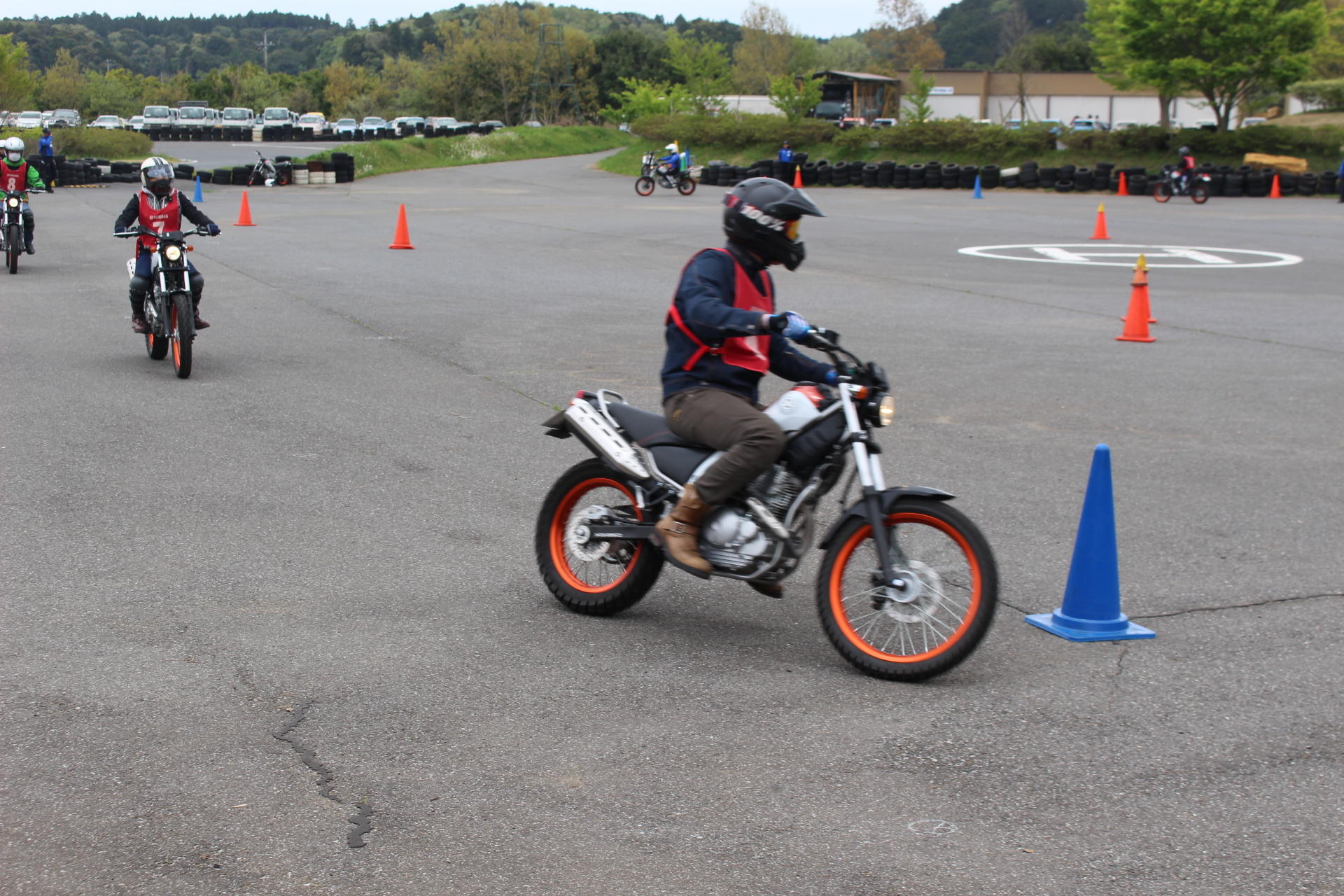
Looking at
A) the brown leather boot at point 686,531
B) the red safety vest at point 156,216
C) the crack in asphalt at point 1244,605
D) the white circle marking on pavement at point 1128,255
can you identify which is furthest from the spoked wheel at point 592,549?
the white circle marking on pavement at point 1128,255

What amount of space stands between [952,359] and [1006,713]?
Result: 26.1 feet

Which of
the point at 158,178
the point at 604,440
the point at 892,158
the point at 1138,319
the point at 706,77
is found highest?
the point at 706,77

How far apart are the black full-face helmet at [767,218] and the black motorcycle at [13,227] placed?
15.8 metres

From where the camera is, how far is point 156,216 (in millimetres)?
11766

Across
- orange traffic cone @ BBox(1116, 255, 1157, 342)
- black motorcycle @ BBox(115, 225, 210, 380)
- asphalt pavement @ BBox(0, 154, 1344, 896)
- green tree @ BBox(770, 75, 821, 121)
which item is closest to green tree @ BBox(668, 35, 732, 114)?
green tree @ BBox(770, 75, 821, 121)

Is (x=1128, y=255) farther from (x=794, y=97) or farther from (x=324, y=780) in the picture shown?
(x=794, y=97)

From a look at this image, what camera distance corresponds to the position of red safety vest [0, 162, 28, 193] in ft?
58.3

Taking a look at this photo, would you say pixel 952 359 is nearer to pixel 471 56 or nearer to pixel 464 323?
pixel 464 323

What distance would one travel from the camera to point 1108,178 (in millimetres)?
41875

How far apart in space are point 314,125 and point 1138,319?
7868cm

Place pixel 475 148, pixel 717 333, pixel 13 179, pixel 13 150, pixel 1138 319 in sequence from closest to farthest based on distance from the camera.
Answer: pixel 717 333, pixel 1138 319, pixel 13 150, pixel 13 179, pixel 475 148

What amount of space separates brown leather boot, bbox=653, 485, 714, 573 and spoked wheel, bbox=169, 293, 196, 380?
6877 millimetres

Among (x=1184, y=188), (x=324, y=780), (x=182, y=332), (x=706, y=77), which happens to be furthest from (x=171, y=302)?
(x=706, y=77)

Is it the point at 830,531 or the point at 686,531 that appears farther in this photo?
the point at 686,531
